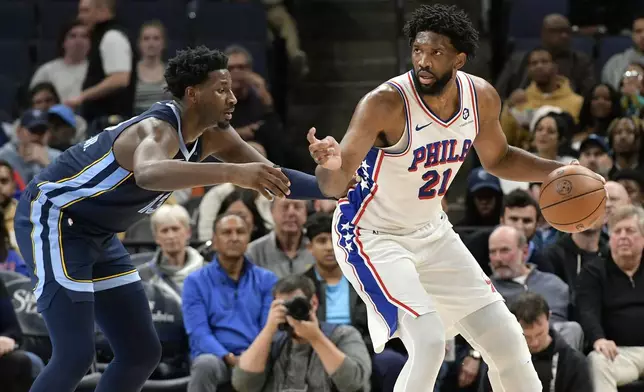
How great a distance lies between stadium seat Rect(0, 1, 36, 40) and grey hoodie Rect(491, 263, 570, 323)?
18.9 ft

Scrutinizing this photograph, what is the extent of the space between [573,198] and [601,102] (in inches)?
178

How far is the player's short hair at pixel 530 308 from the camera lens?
254 inches

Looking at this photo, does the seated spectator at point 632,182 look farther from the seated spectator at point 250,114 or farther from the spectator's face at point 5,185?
the spectator's face at point 5,185

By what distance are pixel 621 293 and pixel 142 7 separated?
5645 millimetres

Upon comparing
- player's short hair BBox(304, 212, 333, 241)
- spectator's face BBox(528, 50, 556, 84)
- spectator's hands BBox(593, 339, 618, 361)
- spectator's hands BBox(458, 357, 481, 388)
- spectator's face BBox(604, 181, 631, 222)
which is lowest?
spectator's hands BBox(458, 357, 481, 388)

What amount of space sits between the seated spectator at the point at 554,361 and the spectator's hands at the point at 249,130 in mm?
3280

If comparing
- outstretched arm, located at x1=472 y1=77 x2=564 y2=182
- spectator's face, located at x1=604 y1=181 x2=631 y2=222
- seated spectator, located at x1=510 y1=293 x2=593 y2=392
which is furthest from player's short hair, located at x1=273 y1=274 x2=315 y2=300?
spectator's face, located at x1=604 y1=181 x2=631 y2=222

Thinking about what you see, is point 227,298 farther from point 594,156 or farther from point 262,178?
point 594,156

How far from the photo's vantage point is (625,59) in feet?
32.9

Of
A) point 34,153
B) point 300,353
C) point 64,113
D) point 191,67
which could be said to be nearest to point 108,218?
point 191,67

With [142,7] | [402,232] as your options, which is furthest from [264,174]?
[142,7]

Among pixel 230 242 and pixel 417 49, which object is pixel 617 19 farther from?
pixel 417 49

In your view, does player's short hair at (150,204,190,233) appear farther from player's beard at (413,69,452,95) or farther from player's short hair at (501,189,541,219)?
player's beard at (413,69,452,95)

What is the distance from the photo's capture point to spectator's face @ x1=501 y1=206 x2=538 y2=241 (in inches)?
304
